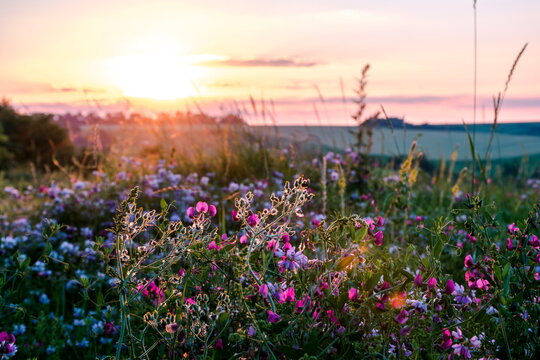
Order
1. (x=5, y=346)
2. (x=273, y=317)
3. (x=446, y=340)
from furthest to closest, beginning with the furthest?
(x=5, y=346), (x=446, y=340), (x=273, y=317)

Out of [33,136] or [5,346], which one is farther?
[33,136]

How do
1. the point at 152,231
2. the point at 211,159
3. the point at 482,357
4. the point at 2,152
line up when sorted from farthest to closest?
1. the point at 2,152
2. the point at 211,159
3. the point at 152,231
4. the point at 482,357

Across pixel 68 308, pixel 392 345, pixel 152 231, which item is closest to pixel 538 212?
pixel 392 345

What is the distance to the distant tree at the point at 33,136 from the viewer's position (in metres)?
14.7

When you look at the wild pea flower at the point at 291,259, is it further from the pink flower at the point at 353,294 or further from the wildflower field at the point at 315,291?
the pink flower at the point at 353,294

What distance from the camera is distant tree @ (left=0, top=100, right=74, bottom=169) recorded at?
48.3 ft

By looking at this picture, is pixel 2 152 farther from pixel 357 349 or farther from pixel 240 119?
pixel 357 349

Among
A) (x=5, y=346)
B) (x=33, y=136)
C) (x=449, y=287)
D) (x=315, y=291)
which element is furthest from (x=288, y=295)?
(x=33, y=136)

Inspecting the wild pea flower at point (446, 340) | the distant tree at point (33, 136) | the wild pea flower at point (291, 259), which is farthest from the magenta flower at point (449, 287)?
the distant tree at point (33, 136)

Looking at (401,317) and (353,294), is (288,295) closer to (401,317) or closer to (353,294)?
(353,294)

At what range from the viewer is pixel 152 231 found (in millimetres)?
5281

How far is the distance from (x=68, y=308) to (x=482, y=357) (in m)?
3.30

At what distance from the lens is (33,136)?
14953 mm

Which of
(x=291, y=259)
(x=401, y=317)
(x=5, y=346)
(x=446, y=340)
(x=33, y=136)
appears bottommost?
(x=5, y=346)
